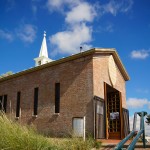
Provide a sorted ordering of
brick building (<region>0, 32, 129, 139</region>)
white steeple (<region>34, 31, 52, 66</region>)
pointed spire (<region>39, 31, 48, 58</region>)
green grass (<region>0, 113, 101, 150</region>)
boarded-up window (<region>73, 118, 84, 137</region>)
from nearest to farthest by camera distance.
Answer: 1. green grass (<region>0, 113, 101, 150</region>)
2. boarded-up window (<region>73, 118, 84, 137</region>)
3. brick building (<region>0, 32, 129, 139</region>)
4. white steeple (<region>34, 31, 52, 66</region>)
5. pointed spire (<region>39, 31, 48, 58</region>)

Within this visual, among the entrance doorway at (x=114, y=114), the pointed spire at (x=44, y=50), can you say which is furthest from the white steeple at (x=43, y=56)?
the entrance doorway at (x=114, y=114)

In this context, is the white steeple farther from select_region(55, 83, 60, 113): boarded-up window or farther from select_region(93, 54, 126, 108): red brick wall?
select_region(93, 54, 126, 108): red brick wall

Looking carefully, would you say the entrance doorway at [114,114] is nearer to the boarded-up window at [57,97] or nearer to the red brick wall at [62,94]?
the red brick wall at [62,94]

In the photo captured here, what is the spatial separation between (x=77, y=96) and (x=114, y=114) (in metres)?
3.14

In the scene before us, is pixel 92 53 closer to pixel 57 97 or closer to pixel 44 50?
pixel 57 97

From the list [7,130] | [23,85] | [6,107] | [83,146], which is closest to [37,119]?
[23,85]

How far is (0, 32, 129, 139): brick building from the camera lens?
14.1 meters

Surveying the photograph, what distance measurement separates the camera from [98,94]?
14539mm

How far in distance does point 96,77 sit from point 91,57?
125 cm

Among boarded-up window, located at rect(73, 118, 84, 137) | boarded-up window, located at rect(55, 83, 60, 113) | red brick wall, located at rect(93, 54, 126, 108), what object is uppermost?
red brick wall, located at rect(93, 54, 126, 108)

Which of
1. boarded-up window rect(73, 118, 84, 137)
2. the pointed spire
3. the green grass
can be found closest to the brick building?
boarded-up window rect(73, 118, 84, 137)

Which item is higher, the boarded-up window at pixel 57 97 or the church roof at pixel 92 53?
the church roof at pixel 92 53

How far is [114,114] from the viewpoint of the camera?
16.1m

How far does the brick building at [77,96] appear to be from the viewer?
46.4ft
